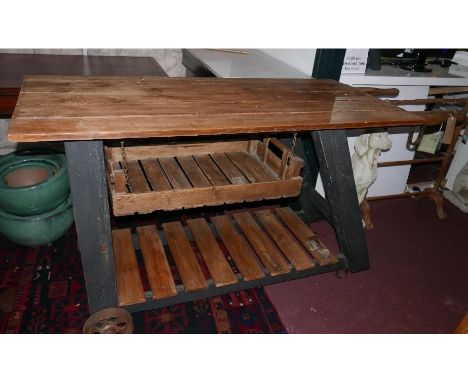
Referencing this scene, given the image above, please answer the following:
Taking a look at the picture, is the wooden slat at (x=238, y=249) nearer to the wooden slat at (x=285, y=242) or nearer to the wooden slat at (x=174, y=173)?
the wooden slat at (x=285, y=242)

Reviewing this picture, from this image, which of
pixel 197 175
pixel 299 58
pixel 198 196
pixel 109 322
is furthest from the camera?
pixel 299 58

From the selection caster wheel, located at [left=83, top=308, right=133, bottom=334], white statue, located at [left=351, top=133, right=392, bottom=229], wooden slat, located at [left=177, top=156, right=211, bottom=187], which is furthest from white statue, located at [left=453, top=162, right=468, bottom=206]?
caster wheel, located at [left=83, top=308, right=133, bottom=334]

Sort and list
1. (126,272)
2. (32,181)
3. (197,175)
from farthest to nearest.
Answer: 1. (32,181)
2. (197,175)
3. (126,272)

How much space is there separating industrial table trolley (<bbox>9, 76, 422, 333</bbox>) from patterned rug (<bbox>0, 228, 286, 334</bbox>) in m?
0.21

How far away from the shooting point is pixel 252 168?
239 cm

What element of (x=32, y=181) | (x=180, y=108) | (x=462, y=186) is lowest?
(x=462, y=186)

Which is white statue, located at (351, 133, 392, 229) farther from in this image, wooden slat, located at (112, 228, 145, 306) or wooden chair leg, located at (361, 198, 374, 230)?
wooden slat, located at (112, 228, 145, 306)

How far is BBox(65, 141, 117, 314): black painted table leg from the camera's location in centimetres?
160

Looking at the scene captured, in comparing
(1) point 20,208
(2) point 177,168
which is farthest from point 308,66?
(1) point 20,208

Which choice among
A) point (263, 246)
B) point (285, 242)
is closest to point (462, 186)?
point (285, 242)

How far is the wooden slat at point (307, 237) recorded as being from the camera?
2440 mm

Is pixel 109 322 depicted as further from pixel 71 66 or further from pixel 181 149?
pixel 71 66

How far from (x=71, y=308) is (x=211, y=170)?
3.97 feet

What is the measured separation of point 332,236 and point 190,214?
1237 millimetres
